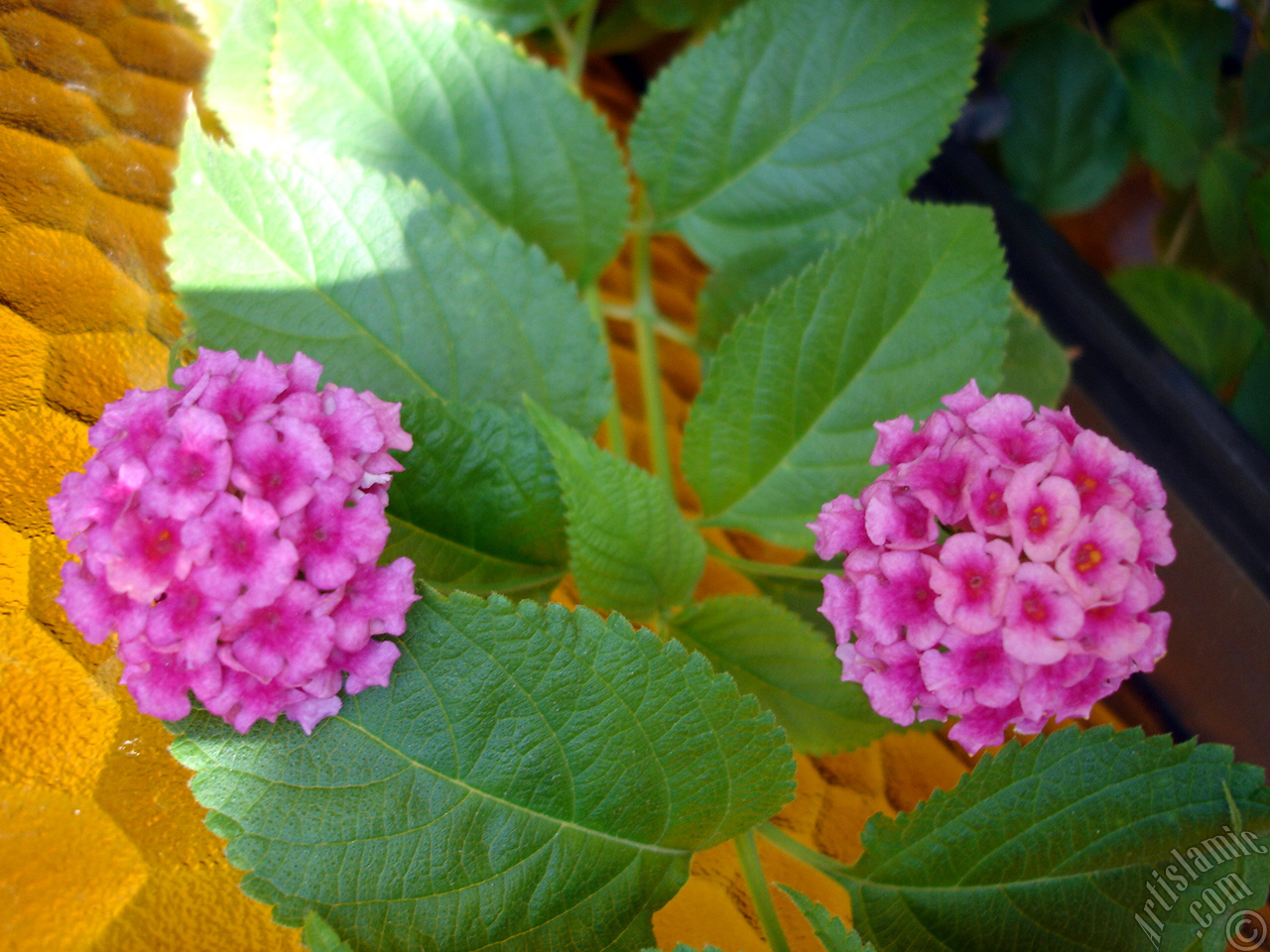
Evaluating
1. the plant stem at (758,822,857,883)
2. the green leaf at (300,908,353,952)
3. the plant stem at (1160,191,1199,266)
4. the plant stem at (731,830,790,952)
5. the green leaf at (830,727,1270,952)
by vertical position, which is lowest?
the green leaf at (300,908,353,952)

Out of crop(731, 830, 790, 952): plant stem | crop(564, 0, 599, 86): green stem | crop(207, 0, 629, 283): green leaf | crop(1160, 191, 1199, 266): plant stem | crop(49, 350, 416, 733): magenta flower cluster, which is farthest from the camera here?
crop(1160, 191, 1199, 266): plant stem

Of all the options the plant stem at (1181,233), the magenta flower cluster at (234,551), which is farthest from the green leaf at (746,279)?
the plant stem at (1181,233)

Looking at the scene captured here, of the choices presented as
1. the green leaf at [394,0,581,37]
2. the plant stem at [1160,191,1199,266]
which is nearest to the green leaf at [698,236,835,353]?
the green leaf at [394,0,581,37]

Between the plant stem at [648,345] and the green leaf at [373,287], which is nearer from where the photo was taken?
the green leaf at [373,287]

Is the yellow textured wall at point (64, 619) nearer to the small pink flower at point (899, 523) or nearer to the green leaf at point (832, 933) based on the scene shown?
the green leaf at point (832, 933)

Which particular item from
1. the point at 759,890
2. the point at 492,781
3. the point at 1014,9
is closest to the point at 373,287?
the point at 492,781

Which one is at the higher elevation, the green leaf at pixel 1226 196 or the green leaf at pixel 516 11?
the green leaf at pixel 1226 196

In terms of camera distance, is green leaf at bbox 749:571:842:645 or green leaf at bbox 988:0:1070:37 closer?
green leaf at bbox 749:571:842:645

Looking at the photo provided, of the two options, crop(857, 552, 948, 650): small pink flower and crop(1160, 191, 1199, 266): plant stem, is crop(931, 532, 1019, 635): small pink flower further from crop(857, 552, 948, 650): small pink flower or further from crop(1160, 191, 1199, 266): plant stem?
crop(1160, 191, 1199, 266): plant stem
